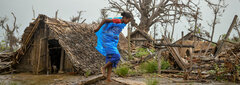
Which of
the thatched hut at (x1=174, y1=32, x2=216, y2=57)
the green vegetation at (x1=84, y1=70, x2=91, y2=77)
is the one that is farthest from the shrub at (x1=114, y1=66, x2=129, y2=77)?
the thatched hut at (x1=174, y1=32, x2=216, y2=57)

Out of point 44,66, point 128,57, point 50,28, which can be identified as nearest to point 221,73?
point 128,57

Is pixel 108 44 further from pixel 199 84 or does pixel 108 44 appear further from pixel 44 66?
pixel 44 66

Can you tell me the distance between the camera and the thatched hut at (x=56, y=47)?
7.04 meters

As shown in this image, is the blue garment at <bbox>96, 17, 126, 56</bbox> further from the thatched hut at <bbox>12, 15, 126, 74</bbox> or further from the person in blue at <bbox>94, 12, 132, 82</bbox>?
the thatched hut at <bbox>12, 15, 126, 74</bbox>

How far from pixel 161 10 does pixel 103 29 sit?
16084mm

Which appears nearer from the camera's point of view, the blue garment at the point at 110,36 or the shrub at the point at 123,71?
the blue garment at the point at 110,36

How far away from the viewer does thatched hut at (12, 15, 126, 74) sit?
7.04m

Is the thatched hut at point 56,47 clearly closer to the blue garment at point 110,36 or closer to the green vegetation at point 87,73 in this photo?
the green vegetation at point 87,73

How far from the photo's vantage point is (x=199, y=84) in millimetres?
4391

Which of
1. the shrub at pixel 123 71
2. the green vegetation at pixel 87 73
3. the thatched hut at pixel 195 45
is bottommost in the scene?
the green vegetation at pixel 87 73

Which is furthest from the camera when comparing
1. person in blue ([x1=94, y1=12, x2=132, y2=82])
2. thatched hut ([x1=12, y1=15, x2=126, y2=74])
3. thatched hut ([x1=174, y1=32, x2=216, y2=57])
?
thatched hut ([x1=174, y1=32, x2=216, y2=57])

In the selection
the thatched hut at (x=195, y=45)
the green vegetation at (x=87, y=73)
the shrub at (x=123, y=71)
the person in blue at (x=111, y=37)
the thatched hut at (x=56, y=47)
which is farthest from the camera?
the thatched hut at (x=195, y=45)

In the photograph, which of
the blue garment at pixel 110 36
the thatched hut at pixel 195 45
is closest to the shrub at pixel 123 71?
the blue garment at pixel 110 36

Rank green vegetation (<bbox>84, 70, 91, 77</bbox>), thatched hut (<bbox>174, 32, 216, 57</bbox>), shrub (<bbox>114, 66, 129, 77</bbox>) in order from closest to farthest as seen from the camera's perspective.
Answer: shrub (<bbox>114, 66, 129, 77</bbox>) < green vegetation (<bbox>84, 70, 91, 77</bbox>) < thatched hut (<bbox>174, 32, 216, 57</bbox>)
